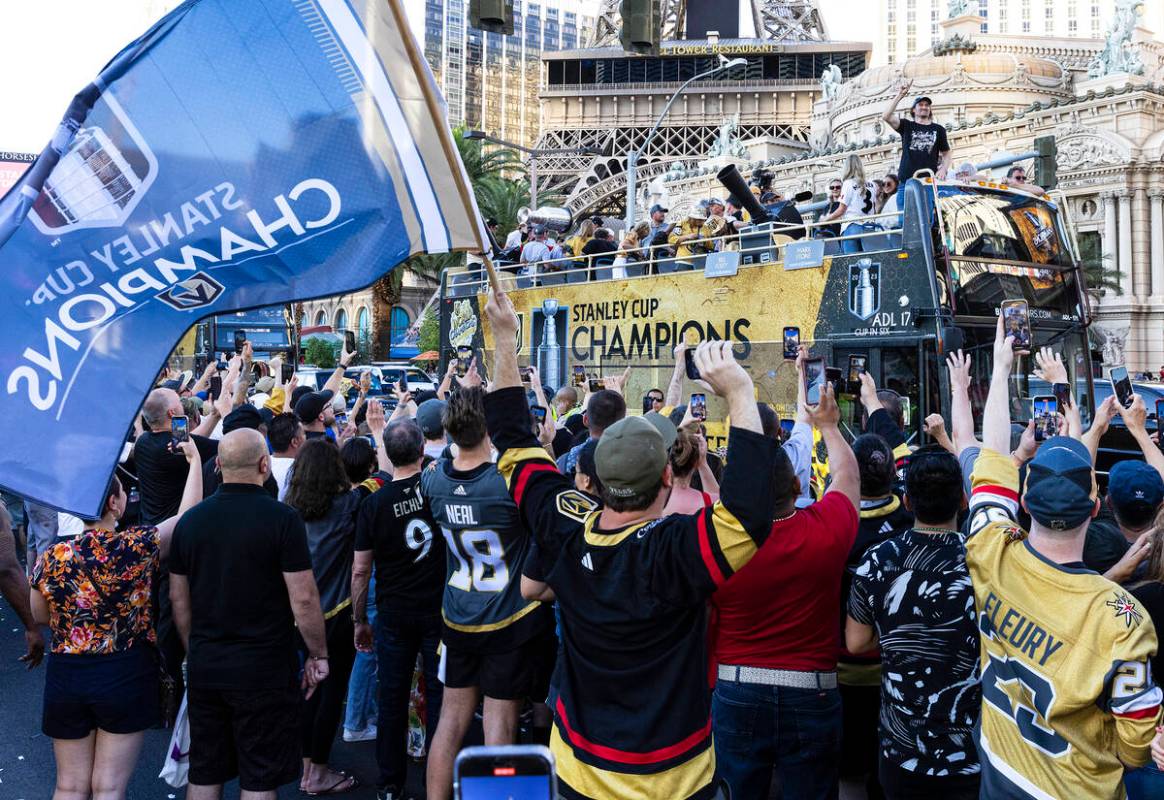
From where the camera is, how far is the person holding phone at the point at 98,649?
13.0 ft

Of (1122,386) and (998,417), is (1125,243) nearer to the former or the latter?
(1122,386)

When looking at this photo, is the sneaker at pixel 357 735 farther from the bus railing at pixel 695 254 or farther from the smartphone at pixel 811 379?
the bus railing at pixel 695 254

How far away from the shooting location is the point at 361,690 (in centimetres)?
607

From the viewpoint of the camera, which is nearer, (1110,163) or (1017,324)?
(1017,324)

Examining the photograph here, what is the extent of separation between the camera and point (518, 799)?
1960mm

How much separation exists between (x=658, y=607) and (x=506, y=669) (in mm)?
1863

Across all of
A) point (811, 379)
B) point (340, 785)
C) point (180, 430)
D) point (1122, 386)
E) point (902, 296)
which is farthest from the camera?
point (902, 296)

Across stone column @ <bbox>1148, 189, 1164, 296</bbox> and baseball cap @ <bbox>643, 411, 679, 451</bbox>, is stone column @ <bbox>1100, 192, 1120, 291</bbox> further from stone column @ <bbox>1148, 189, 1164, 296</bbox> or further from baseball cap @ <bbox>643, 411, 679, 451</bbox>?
baseball cap @ <bbox>643, 411, 679, 451</bbox>

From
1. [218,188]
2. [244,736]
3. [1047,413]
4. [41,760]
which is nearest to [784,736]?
[244,736]

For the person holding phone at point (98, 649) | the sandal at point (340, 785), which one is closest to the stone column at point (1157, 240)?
the sandal at point (340, 785)

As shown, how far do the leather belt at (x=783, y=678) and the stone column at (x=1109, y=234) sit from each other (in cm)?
3641

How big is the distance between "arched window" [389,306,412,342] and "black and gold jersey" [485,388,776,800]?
57.4 metres

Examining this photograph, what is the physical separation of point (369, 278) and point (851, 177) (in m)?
10.3

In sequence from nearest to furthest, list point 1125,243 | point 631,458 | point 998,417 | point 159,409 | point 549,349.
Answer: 1. point 631,458
2. point 998,417
3. point 159,409
4. point 549,349
5. point 1125,243
